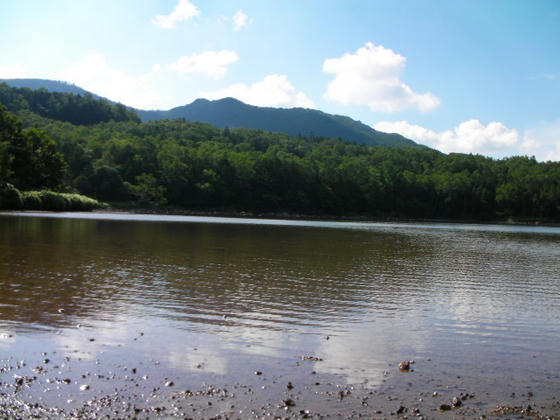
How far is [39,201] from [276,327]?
83.4 m

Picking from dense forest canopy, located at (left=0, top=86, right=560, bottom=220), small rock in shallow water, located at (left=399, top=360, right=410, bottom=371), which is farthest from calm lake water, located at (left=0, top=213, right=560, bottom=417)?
dense forest canopy, located at (left=0, top=86, right=560, bottom=220)

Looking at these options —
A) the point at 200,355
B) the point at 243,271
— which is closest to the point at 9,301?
the point at 200,355

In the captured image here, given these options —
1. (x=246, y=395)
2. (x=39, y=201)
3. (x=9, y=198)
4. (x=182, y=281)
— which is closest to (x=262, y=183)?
(x=39, y=201)

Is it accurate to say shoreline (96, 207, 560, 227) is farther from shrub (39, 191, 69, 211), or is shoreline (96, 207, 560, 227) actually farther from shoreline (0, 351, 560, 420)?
shoreline (0, 351, 560, 420)

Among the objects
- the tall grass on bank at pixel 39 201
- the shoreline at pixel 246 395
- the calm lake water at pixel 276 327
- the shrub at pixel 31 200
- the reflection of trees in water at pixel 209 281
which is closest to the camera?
the shoreline at pixel 246 395

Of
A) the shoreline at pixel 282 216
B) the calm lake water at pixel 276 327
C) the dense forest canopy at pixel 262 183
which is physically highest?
the dense forest canopy at pixel 262 183

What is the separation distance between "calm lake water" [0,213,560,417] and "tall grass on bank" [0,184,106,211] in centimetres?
5859

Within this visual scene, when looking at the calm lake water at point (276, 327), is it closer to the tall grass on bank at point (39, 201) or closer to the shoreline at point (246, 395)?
the shoreline at point (246, 395)

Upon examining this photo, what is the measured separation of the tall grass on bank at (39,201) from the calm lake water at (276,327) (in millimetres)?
58586

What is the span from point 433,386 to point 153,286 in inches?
492

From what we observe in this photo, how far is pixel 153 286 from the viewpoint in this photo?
1891 cm

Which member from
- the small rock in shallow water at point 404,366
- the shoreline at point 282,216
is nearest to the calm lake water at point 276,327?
the small rock in shallow water at point 404,366

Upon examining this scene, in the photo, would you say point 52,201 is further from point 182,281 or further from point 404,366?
point 404,366

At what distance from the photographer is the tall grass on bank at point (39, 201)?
78.2 m
